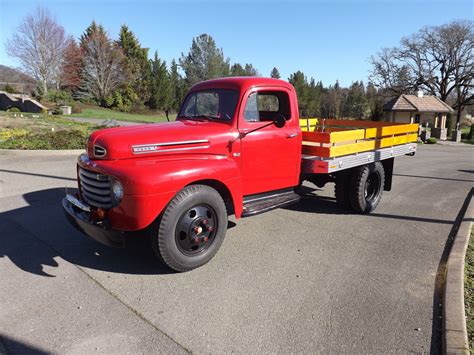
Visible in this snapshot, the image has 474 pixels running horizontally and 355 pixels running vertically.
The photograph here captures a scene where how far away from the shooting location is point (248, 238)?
16.5 feet

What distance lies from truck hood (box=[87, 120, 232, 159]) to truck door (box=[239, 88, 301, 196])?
1.15 ft

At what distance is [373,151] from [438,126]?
32.3 meters

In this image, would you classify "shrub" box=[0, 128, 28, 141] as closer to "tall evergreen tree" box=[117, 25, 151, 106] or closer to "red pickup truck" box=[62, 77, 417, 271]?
"red pickup truck" box=[62, 77, 417, 271]

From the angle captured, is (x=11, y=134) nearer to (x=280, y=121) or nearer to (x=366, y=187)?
(x=280, y=121)

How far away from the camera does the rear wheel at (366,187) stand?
5.99 meters

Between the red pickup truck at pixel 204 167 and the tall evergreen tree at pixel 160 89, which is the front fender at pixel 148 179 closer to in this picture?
the red pickup truck at pixel 204 167

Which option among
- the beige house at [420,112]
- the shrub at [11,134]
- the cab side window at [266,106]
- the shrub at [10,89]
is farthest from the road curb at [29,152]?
the shrub at [10,89]

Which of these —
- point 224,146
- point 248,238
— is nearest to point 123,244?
point 224,146

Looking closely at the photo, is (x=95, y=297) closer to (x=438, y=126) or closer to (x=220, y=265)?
(x=220, y=265)

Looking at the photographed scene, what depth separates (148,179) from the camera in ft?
11.5

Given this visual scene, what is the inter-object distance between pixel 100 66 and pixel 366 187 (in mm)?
39445

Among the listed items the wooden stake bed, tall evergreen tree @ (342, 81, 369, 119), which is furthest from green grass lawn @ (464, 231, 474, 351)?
tall evergreen tree @ (342, 81, 369, 119)

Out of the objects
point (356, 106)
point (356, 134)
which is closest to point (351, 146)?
point (356, 134)

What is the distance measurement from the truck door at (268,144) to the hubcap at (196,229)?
0.82 meters
